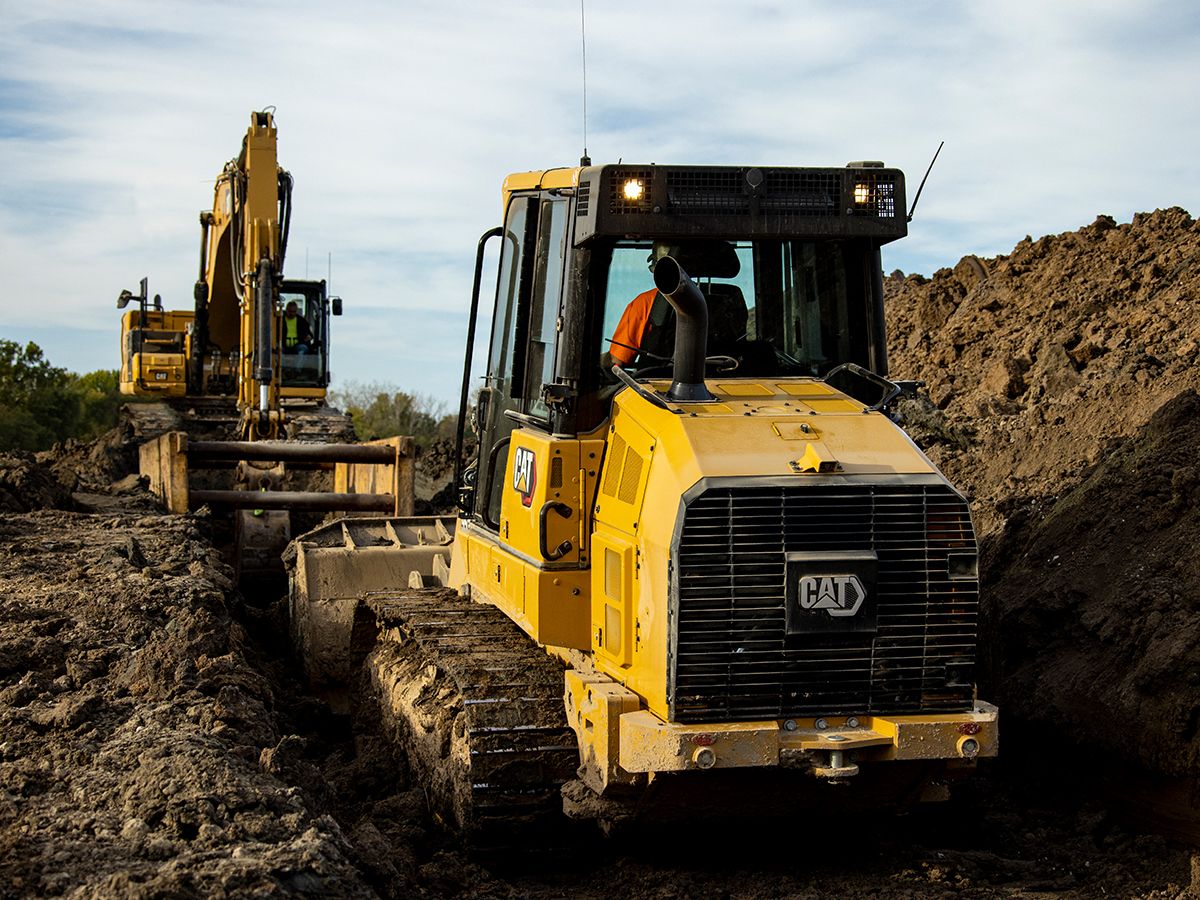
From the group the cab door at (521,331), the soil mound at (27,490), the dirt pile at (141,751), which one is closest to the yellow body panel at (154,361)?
the soil mound at (27,490)

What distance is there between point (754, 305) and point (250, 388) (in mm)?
10161

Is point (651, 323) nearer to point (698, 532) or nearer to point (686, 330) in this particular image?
point (686, 330)

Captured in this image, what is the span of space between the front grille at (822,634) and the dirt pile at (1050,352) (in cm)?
371

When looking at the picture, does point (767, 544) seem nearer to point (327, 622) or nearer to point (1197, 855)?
point (1197, 855)

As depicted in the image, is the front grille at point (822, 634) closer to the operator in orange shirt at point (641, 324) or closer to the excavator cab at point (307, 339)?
the operator in orange shirt at point (641, 324)

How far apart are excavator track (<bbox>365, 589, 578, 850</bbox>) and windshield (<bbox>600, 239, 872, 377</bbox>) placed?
59.3 inches

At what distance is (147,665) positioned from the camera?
22.9 feet

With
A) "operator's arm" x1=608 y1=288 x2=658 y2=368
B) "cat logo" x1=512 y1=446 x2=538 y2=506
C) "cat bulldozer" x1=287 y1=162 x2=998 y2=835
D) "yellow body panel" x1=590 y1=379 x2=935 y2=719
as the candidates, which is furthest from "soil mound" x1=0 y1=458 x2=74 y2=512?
"yellow body panel" x1=590 y1=379 x2=935 y2=719

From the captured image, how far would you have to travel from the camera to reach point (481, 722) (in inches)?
235

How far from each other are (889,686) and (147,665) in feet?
12.0

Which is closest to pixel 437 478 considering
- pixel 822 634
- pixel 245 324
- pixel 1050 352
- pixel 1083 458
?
pixel 245 324

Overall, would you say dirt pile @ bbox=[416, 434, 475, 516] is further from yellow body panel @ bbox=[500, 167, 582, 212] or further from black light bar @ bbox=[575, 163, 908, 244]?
black light bar @ bbox=[575, 163, 908, 244]

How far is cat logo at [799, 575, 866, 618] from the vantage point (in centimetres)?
533

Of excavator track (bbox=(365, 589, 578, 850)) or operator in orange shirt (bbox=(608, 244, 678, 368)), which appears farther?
operator in orange shirt (bbox=(608, 244, 678, 368))
